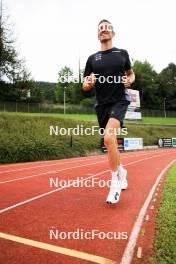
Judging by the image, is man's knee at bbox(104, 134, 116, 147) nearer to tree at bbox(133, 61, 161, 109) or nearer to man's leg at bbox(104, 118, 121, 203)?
man's leg at bbox(104, 118, 121, 203)

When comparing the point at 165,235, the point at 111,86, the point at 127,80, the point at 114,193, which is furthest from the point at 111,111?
the point at 165,235

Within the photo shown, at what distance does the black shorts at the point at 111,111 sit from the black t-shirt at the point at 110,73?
68mm

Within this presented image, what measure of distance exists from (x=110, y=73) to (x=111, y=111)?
606 mm

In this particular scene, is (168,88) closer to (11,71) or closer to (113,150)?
(11,71)

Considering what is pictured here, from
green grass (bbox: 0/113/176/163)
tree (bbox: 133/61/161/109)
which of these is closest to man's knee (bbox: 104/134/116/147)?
green grass (bbox: 0/113/176/163)

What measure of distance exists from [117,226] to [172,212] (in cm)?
129

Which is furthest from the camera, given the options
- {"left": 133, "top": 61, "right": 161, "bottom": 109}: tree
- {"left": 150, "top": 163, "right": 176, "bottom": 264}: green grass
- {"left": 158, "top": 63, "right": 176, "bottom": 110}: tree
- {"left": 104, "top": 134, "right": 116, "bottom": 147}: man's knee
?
{"left": 158, "top": 63, "right": 176, "bottom": 110}: tree

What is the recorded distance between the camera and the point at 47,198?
22.3 feet

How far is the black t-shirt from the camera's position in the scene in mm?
6066

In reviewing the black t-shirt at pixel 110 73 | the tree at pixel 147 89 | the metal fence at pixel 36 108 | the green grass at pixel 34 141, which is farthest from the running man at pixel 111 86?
the tree at pixel 147 89

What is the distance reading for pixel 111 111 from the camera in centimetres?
607

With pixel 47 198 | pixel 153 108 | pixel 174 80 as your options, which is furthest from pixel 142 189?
pixel 174 80

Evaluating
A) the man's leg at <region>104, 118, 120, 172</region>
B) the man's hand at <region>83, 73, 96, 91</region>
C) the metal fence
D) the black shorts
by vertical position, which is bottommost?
the man's leg at <region>104, 118, 120, 172</region>

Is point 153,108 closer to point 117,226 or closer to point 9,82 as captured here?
point 9,82
